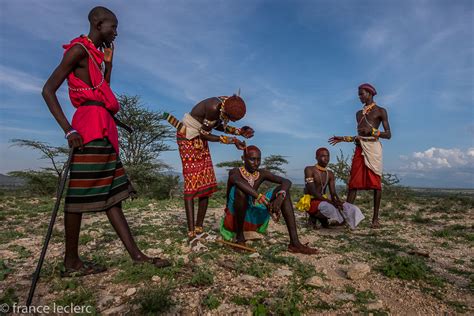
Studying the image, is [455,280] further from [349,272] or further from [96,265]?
[96,265]

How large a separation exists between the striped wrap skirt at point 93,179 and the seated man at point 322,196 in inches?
125

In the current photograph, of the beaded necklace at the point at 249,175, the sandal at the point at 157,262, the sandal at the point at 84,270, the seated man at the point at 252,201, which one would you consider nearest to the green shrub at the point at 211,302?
the sandal at the point at 157,262

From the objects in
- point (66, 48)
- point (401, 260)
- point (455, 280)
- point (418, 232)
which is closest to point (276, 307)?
point (401, 260)

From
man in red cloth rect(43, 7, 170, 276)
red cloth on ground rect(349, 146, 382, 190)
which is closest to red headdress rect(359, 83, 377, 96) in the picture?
red cloth on ground rect(349, 146, 382, 190)

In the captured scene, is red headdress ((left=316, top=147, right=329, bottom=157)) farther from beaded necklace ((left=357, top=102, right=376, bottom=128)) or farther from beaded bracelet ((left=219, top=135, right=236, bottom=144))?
beaded bracelet ((left=219, top=135, right=236, bottom=144))

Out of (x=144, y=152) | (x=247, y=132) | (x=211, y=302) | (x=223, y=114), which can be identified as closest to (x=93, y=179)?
(x=211, y=302)

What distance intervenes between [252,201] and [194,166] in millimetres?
837

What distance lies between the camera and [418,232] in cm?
534

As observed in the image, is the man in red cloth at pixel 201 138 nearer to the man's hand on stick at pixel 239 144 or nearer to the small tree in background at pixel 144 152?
the man's hand on stick at pixel 239 144

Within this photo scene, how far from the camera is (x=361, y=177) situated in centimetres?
591

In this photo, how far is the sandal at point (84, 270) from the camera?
2.73 metres

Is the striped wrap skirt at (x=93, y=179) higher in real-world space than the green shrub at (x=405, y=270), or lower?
higher

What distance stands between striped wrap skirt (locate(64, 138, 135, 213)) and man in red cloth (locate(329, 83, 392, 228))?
406 centimetres

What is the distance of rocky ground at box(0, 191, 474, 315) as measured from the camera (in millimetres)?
2318
